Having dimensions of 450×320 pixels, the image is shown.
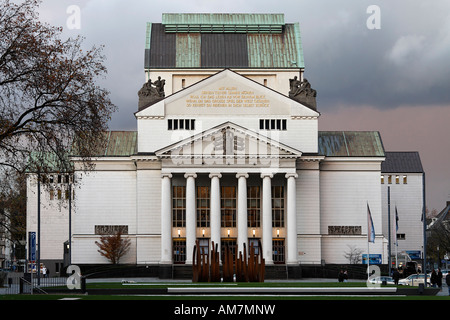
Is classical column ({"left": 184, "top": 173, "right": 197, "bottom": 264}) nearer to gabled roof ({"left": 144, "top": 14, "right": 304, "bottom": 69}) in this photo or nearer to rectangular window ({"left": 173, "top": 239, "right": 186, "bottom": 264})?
rectangular window ({"left": 173, "top": 239, "right": 186, "bottom": 264})

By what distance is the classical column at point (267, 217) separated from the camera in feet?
293

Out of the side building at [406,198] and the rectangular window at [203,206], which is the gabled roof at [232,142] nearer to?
the rectangular window at [203,206]

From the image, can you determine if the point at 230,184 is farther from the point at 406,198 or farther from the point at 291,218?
the point at 406,198

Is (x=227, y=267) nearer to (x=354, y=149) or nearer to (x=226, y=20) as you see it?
(x=354, y=149)

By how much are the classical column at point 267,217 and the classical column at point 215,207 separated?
16.1ft

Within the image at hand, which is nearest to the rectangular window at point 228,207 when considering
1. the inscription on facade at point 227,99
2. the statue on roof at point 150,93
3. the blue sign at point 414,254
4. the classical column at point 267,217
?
the classical column at point 267,217

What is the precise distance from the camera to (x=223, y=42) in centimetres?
10675

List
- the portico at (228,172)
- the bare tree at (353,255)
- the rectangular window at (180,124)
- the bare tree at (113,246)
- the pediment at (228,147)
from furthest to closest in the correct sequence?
the bare tree at (353,255), the rectangular window at (180,124), the bare tree at (113,246), the portico at (228,172), the pediment at (228,147)

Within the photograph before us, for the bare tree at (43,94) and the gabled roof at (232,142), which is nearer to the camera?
the bare tree at (43,94)

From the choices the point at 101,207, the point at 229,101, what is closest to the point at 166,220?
the point at 101,207

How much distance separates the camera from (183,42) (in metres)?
106

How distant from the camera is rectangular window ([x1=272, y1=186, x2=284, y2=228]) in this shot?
93562 mm

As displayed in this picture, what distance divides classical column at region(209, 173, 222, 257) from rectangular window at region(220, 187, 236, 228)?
145 inches
